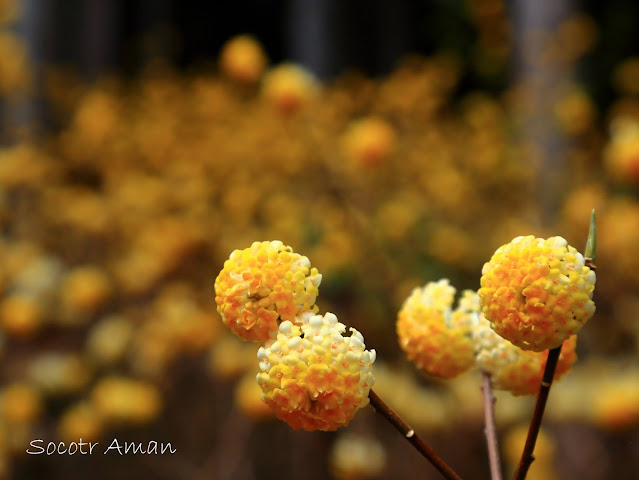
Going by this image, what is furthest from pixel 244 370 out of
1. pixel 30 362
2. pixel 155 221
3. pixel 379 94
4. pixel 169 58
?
pixel 169 58

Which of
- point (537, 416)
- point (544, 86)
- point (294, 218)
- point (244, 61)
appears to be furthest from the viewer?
point (294, 218)

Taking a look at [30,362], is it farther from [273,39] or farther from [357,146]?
[273,39]

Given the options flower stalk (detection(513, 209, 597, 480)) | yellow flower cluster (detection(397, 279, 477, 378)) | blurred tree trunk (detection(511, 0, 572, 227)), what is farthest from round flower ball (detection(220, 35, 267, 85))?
flower stalk (detection(513, 209, 597, 480))

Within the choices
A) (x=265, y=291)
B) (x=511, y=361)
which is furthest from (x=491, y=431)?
(x=265, y=291)

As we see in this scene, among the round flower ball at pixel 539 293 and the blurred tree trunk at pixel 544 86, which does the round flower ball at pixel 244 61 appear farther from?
the round flower ball at pixel 539 293

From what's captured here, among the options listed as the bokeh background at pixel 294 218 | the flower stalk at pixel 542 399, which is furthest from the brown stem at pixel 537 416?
the bokeh background at pixel 294 218

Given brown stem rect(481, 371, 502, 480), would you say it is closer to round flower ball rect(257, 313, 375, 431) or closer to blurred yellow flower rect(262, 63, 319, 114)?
round flower ball rect(257, 313, 375, 431)

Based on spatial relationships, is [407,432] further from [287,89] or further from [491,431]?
[287,89]
